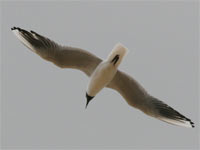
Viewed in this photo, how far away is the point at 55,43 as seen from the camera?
8438 mm

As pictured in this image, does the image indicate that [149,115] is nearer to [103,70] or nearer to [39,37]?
[103,70]

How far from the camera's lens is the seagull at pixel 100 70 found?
841 centimetres

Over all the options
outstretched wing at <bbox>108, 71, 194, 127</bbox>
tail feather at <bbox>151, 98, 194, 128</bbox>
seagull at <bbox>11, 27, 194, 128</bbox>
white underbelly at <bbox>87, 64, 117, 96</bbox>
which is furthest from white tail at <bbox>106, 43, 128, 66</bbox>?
tail feather at <bbox>151, 98, 194, 128</bbox>

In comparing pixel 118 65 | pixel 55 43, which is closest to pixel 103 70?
pixel 118 65

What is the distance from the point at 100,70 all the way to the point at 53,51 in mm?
670

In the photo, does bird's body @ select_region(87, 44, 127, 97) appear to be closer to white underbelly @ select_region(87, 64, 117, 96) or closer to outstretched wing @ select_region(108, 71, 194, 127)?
white underbelly @ select_region(87, 64, 117, 96)

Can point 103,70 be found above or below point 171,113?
above

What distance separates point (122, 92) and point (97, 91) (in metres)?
0.36

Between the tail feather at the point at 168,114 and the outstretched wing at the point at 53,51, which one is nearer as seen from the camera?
the outstretched wing at the point at 53,51

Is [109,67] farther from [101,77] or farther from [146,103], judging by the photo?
[146,103]

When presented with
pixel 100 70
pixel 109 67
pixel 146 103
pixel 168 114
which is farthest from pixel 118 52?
pixel 168 114

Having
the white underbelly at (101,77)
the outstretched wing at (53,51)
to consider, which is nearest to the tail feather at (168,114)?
the white underbelly at (101,77)

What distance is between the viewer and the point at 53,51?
8414 mm

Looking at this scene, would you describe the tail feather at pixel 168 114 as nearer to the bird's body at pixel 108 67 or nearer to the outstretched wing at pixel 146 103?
the outstretched wing at pixel 146 103
